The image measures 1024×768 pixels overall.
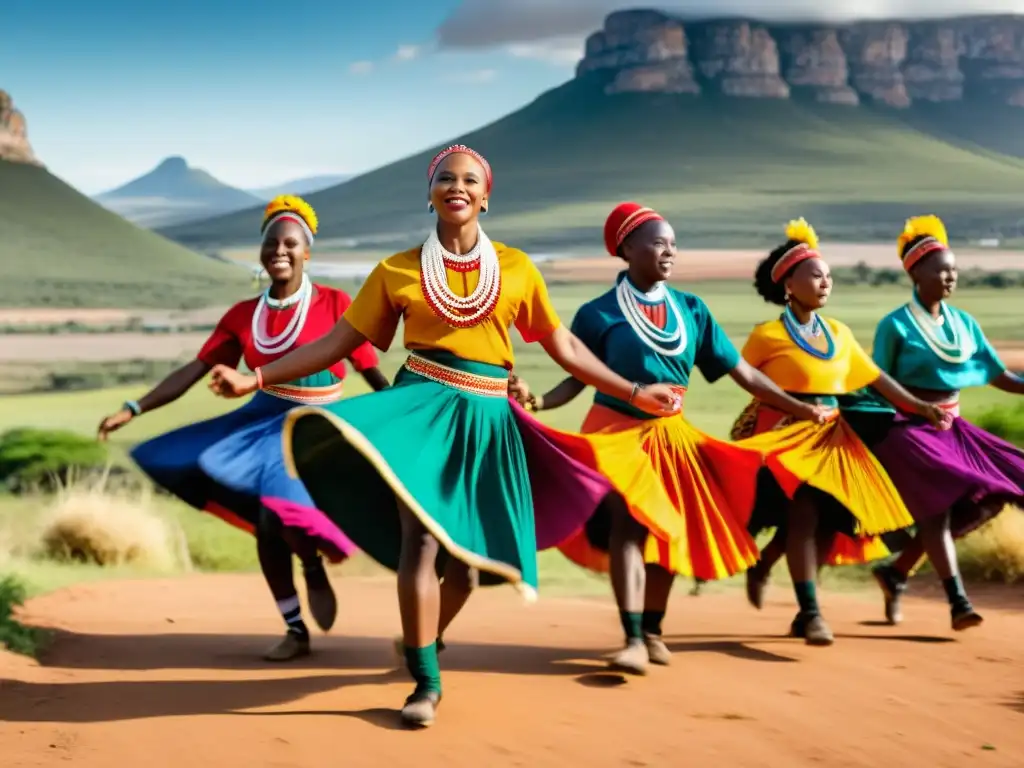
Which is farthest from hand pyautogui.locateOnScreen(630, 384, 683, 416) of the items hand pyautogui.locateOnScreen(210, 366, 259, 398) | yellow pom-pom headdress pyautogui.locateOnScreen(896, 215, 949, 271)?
yellow pom-pom headdress pyautogui.locateOnScreen(896, 215, 949, 271)

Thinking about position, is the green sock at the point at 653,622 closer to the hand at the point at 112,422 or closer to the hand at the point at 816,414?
the hand at the point at 816,414

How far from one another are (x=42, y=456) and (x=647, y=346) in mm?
13875

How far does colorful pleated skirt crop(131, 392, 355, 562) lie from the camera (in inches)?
286

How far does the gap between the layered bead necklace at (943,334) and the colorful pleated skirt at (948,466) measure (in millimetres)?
281

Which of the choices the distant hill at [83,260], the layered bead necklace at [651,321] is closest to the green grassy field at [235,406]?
the layered bead necklace at [651,321]

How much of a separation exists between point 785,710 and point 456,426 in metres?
1.71

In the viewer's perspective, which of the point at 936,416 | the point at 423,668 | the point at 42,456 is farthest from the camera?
the point at 42,456

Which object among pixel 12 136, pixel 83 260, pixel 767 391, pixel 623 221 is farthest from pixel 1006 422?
pixel 12 136

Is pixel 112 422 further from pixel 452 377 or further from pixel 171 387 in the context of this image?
pixel 452 377

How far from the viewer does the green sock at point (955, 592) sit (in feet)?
26.3

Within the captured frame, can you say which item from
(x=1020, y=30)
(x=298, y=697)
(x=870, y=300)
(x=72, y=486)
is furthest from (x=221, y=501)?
(x=1020, y=30)

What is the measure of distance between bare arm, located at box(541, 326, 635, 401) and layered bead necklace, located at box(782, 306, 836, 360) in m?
1.66

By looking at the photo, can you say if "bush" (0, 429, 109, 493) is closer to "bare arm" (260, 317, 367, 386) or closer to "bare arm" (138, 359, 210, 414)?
"bare arm" (138, 359, 210, 414)

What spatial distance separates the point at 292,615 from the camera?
7.54 m
